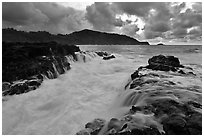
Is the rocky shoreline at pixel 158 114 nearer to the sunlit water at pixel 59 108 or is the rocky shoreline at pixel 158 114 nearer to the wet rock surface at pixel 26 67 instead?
the sunlit water at pixel 59 108

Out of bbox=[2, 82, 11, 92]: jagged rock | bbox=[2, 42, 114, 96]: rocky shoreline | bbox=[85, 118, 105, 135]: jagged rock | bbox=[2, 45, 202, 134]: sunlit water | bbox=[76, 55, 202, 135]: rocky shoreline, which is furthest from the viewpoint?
bbox=[2, 42, 114, 96]: rocky shoreline

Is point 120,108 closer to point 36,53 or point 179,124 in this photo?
point 179,124

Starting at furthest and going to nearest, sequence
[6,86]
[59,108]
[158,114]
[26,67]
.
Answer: [26,67], [6,86], [59,108], [158,114]

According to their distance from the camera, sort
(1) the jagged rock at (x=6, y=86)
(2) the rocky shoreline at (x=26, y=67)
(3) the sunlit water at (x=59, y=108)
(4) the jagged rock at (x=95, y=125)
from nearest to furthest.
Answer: (4) the jagged rock at (x=95, y=125) → (3) the sunlit water at (x=59, y=108) → (1) the jagged rock at (x=6, y=86) → (2) the rocky shoreline at (x=26, y=67)

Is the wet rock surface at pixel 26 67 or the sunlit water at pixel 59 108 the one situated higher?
the wet rock surface at pixel 26 67

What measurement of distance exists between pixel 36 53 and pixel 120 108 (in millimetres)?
7253

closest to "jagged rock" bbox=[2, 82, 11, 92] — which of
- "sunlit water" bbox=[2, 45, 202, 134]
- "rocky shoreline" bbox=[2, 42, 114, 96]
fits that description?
"rocky shoreline" bbox=[2, 42, 114, 96]

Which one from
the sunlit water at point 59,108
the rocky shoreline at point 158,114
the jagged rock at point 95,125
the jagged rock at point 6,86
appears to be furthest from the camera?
the jagged rock at point 6,86

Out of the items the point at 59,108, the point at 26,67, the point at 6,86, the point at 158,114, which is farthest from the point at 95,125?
the point at 26,67

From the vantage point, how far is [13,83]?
7.76 m

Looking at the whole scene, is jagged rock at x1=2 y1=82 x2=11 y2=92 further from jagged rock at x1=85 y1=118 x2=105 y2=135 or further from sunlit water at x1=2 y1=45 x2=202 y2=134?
jagged rock at x1=85 y1=118 x2=105 y2=135

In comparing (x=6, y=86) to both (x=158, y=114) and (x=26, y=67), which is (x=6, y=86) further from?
(x=158, y=114)

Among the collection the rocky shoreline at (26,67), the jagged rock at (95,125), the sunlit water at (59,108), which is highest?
the rocky shoreline at (26,67)

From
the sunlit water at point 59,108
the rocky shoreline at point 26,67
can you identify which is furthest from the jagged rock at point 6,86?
the sunlit water at point 59,108
